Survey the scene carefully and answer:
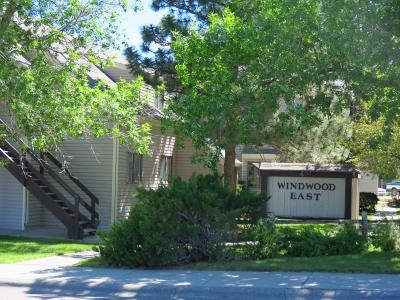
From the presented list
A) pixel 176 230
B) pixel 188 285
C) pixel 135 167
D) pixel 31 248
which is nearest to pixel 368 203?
pixel 135 167

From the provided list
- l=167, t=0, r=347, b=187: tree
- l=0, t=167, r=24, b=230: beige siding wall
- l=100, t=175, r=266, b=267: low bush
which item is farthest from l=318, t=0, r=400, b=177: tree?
l=0, t=167, r=24, b=230: beige siding wall

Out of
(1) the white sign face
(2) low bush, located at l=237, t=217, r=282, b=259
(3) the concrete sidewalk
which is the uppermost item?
(1) the white sign face

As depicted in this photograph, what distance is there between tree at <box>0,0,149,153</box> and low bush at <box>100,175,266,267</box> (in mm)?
2491

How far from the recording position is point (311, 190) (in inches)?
854

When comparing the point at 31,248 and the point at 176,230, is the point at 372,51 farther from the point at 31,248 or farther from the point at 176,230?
the point at 31,248

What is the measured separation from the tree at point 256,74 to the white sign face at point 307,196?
6.84 m

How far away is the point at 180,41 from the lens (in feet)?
51.6

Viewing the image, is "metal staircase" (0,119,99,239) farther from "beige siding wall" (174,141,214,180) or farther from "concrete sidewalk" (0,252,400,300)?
"beige siding wall" (174,141,214,180)

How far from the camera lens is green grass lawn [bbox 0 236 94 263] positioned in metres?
14.3

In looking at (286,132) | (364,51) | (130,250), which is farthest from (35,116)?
(364,51)

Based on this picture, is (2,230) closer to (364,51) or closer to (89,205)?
(89,205)

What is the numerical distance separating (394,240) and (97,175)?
10.7m

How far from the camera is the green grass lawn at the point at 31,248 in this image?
1430cm

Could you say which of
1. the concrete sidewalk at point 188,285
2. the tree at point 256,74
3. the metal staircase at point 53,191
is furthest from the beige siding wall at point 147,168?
the concrete sidewalk at point 188,285
